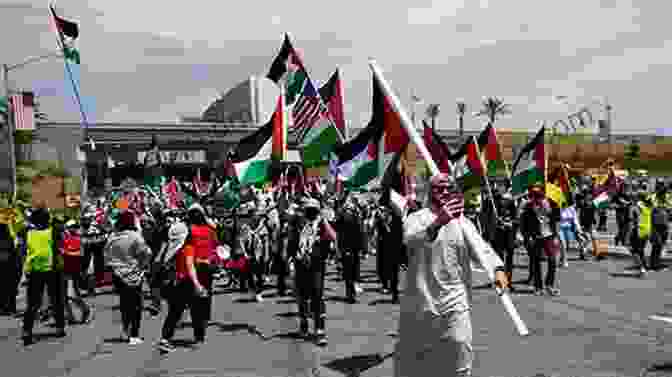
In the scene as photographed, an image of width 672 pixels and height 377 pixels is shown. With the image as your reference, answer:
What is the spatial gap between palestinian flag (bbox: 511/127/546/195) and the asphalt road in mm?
2232

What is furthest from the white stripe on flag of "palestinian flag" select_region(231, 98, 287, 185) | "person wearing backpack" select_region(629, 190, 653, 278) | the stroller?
"person wearing backpack" select_region(629, 190, 653, 278)

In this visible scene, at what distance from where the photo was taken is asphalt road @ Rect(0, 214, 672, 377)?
7090 mm

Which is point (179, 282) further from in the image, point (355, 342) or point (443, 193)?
point (443, 193)

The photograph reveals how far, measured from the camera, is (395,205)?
657 cm

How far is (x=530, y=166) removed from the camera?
43.3 ft

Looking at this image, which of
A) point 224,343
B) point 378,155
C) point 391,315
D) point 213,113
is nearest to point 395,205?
point 378,155

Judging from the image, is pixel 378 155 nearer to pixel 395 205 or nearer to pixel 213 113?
pixel 395 205

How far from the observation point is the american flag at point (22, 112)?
2642 cm

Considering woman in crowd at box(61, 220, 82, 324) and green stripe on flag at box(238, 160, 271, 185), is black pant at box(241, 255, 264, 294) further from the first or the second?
woman in crowd at box(61, 220, 82, 324)

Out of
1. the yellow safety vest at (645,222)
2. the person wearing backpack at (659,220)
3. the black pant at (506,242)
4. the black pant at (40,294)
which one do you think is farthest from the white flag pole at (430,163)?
the person wearing backpack at (659,220)

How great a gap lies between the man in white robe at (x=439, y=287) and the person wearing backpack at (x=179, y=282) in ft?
12.4

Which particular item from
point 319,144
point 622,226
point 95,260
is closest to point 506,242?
point 319,144

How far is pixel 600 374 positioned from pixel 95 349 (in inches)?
221

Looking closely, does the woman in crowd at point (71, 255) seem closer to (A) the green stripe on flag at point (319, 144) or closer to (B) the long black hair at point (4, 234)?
(B) the long black hair at point (4, 234)
